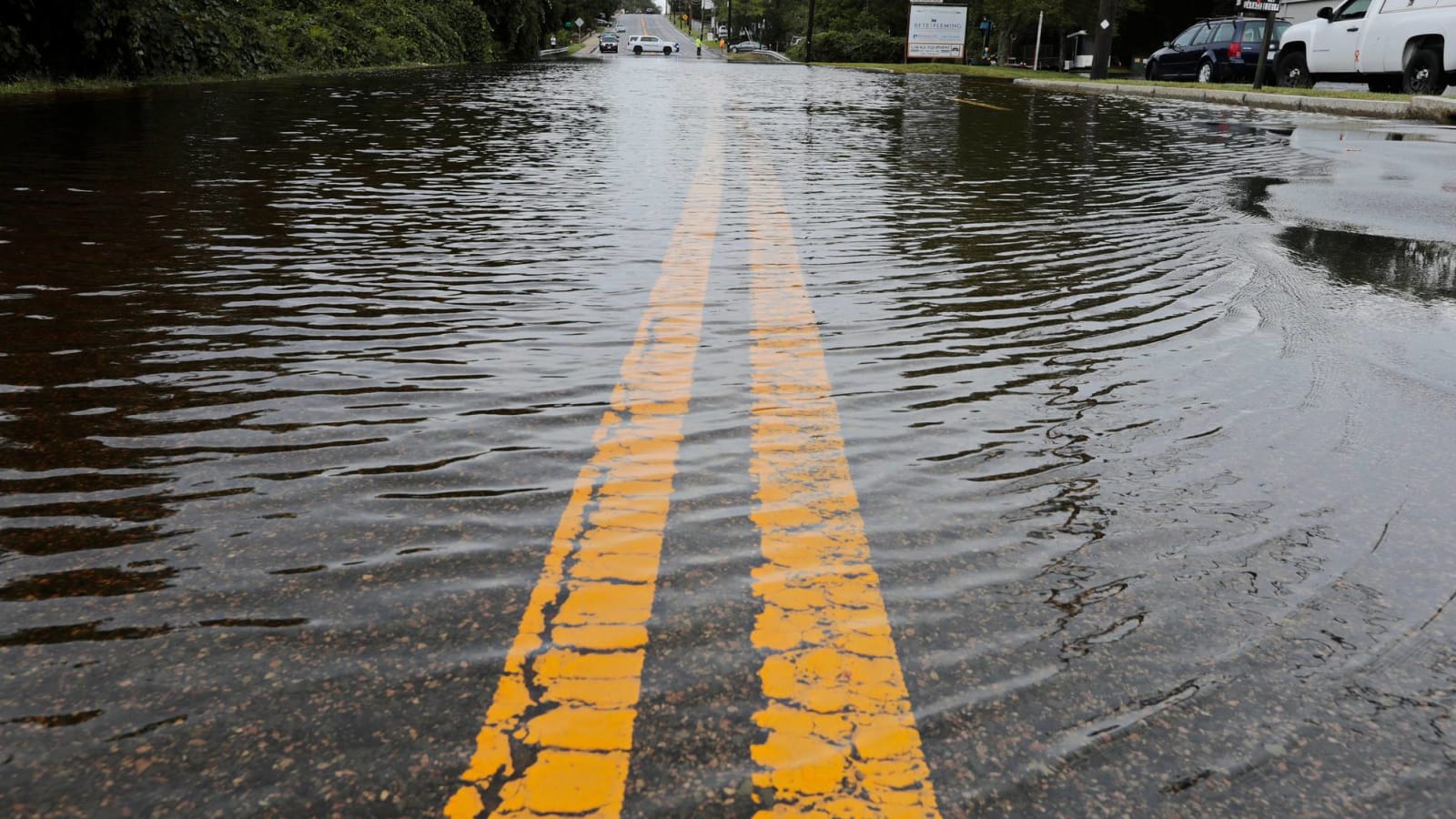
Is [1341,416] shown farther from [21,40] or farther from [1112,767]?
[21,40]

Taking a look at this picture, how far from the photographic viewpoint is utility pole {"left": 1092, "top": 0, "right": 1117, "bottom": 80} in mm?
31328

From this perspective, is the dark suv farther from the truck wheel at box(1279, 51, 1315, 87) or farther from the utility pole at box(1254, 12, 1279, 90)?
the utility pole at box(1254, 12, 1279, 90)

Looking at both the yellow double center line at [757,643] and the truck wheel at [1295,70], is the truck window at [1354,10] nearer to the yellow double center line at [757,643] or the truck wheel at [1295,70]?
the truck wheel at [1295,70]

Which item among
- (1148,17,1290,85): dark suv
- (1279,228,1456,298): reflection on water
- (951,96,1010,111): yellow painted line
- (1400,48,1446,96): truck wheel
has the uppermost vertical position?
(1148,17,1290,85): dark suv

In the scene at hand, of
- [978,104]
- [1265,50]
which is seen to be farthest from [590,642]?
[1265,50]

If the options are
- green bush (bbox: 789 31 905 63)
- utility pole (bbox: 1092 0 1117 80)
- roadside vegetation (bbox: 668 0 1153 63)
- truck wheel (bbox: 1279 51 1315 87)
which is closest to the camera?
truck wheel (bbox: 1279 51 1315 87)

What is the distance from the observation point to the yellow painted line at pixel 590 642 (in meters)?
1.62

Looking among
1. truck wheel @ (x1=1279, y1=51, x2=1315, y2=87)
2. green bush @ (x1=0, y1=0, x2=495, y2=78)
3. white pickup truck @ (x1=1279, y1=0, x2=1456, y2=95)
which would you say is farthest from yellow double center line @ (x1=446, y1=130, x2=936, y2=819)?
truck wheel @ (x1=1279, y1=51, x2=1315, y2=87)

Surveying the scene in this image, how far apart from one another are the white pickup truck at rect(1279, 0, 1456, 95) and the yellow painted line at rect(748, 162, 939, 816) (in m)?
17.6

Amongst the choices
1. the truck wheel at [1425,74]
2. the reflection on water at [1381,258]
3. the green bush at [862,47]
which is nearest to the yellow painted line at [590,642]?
the reflection on water at [1381,258]

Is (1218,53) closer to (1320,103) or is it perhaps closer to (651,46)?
(1320,103)

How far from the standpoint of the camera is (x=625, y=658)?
6.41ft

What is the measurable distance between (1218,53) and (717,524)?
28.3m

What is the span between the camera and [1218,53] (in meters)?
26.7
